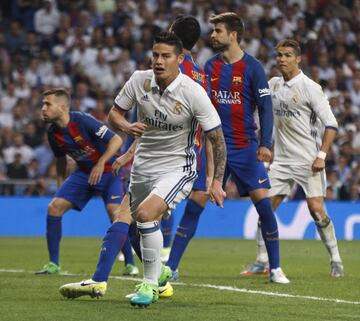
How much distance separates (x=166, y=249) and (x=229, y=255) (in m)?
1.72

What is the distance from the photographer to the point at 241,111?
1065cm

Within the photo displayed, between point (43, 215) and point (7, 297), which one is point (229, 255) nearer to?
point (43, 215)

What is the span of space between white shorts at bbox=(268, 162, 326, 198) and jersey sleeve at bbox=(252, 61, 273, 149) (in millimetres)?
1506

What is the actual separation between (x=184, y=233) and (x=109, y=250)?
1965mm

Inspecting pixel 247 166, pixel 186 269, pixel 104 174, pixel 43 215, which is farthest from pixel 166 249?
pixel 43 215

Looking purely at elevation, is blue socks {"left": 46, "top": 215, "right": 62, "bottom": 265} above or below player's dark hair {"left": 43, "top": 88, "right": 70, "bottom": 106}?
below

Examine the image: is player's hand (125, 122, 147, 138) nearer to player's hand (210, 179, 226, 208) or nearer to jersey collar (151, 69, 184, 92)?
jersey collar (151, 69, 184, 92)

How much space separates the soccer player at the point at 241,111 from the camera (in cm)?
1049

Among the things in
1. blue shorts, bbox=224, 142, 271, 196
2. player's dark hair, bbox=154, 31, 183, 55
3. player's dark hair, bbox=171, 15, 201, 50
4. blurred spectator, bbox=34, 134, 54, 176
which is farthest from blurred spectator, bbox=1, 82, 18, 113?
player's dark hair, bbox=154, 31, 183, 55

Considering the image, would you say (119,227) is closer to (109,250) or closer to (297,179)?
(109,250)

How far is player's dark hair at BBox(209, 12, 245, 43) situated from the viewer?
410 inches

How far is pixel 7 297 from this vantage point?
894 cm

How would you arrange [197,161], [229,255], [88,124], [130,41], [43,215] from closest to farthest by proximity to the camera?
[197,161] < [88,124] < [229,255] < [43,215] < [130,41]

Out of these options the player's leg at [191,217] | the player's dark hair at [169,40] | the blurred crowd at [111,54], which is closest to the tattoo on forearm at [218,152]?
the player's dark hair at [169,40]
